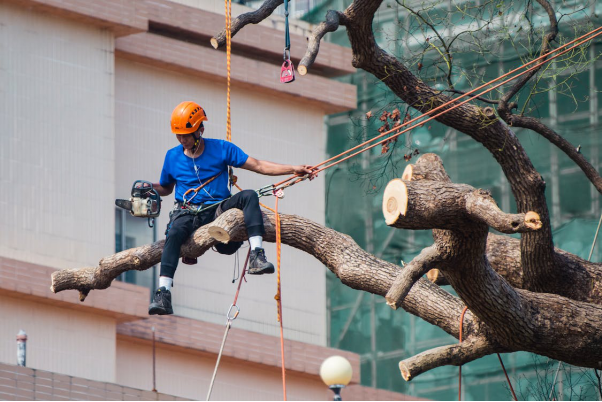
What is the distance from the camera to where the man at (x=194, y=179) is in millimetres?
11453

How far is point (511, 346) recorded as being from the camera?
36.1 ft

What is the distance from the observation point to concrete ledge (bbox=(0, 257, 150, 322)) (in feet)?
66.6

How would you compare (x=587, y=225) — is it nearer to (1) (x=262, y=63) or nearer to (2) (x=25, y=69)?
(1) (x=262, y=63)

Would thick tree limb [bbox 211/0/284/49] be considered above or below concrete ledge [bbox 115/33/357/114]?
below

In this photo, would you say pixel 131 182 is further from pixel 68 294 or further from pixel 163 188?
pixel 163 188

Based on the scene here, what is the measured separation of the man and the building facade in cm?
738

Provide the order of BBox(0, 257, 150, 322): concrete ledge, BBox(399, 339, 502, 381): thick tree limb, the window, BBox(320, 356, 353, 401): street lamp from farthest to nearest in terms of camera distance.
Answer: the window
BBox(0, 257, 150, 322): concrete ledge
BBox(320, 356, 353, 401): street lamp
BBox(399, 339, 502, 381): thick tree limb

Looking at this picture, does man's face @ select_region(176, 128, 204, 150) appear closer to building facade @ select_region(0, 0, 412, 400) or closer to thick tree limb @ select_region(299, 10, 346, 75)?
thick tree limb @ select_region(299, 10, 346, 75)

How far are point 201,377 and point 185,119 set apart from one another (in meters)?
12.0

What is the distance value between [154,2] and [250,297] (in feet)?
16.7

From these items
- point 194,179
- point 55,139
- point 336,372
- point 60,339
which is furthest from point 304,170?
point 55,139

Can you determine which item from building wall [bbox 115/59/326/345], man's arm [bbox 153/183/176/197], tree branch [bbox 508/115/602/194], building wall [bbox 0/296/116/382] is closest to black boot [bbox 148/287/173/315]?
man's arm [bbox 153/183/176/197]

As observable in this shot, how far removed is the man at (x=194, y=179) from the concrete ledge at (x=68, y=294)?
8.81m

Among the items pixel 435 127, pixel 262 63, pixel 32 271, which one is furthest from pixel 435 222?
pixel 435 127
